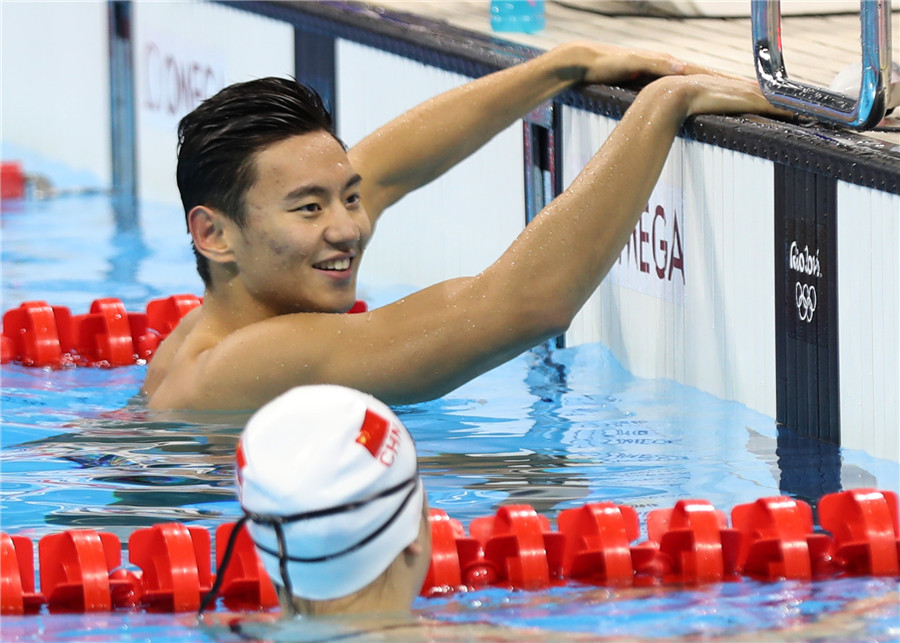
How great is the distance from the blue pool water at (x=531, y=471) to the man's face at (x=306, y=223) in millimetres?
317

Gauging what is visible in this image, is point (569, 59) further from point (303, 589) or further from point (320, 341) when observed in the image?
point (303, 589)

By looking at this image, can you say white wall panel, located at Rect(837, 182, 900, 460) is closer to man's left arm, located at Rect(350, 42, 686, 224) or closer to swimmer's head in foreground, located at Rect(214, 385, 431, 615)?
man's left arm, located at Rect(350, 42, 686, 224)

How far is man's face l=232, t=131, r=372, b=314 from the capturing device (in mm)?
2836

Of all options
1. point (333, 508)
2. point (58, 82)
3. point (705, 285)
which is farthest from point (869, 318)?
point (58, 82)

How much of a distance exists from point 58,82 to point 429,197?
12.0ft

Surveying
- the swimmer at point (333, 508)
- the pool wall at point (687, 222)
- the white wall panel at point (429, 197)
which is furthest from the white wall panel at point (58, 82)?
the swimmer at point (333, 508)

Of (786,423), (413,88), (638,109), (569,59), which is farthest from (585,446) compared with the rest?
(413,88)

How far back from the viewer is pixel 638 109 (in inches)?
120

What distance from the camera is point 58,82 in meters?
8.28

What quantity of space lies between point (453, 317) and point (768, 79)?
3.24 feet

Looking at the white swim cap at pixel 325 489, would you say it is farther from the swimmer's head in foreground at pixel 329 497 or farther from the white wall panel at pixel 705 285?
the white wall panel at pixel 705 285

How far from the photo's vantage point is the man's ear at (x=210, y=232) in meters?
2.93

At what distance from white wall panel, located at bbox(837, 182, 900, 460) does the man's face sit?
0.96 meters

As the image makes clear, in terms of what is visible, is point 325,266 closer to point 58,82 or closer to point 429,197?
point 429,197
